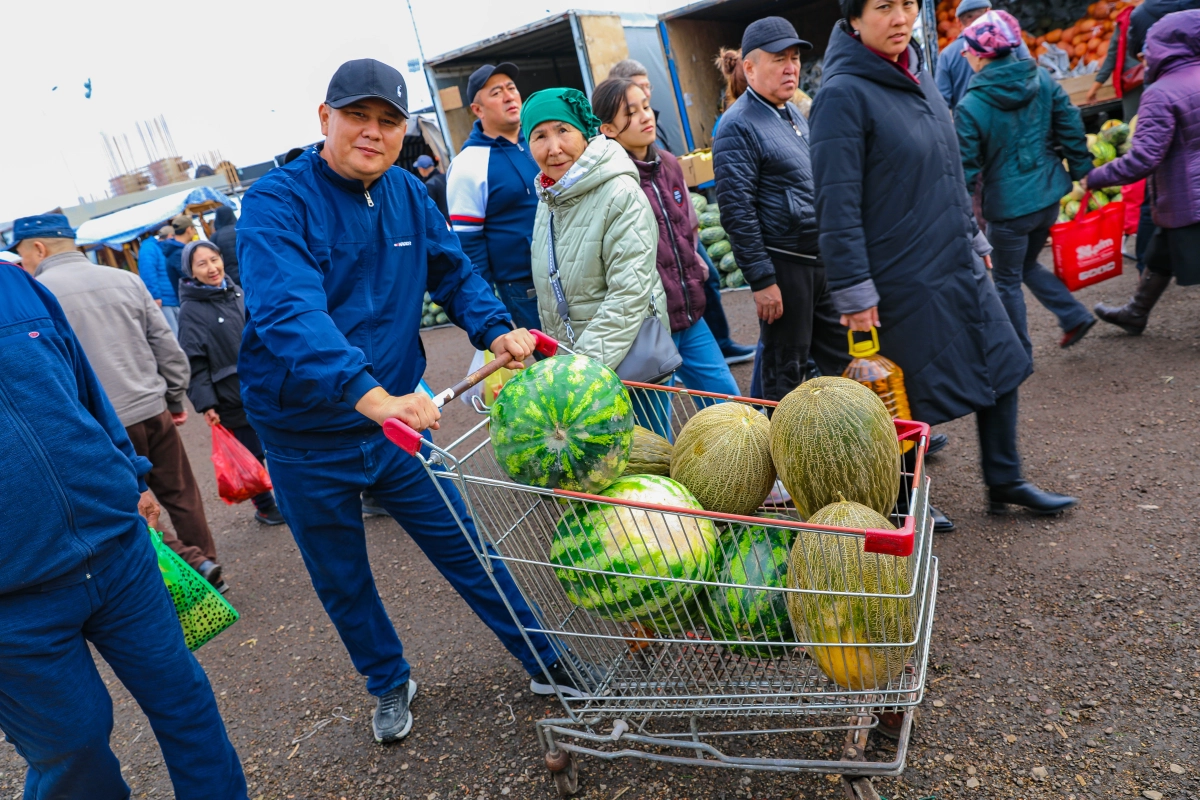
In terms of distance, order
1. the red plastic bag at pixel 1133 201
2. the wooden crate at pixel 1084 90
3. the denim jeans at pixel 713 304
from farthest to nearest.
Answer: the wooden crate at pixel 1084 90
the red plastic bag at pixel 1133 201
the denim jeans at pixel 713 304

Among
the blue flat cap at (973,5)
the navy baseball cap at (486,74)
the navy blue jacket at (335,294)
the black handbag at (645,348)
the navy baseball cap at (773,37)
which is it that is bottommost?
the black handbag at (645,348)

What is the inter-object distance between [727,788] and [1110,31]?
9935 millimetres

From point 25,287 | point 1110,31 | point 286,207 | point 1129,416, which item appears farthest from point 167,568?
point 1110,31

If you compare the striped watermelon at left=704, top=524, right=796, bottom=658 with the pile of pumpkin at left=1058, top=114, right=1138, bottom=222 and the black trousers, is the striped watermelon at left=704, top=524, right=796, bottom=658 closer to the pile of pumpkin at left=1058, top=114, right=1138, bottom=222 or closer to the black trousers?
the black trousers

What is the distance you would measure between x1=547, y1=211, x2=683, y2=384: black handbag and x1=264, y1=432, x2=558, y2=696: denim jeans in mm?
939

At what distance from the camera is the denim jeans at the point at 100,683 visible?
7.05 feet

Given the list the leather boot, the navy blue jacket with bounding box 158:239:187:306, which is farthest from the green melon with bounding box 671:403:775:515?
the navy blue jacket with bounding box 158:239:187:306

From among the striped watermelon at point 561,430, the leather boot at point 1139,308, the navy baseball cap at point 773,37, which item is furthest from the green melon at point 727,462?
the leather boot at point 1139,308

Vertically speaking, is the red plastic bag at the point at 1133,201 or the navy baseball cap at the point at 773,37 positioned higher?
the navy baseball cap at the point at 773,37

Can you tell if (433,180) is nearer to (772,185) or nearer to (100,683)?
(772,185)

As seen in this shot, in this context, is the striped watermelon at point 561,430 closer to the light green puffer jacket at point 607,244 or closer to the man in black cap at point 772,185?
the light green puffer jacket at point 607,244

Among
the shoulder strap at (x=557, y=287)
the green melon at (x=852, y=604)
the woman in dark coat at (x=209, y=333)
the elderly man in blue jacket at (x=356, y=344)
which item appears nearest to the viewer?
the green melon at (x=852, y=604)

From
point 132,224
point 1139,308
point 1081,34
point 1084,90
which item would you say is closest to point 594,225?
point 1139,308

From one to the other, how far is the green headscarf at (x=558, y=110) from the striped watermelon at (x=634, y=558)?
1.93 metres
